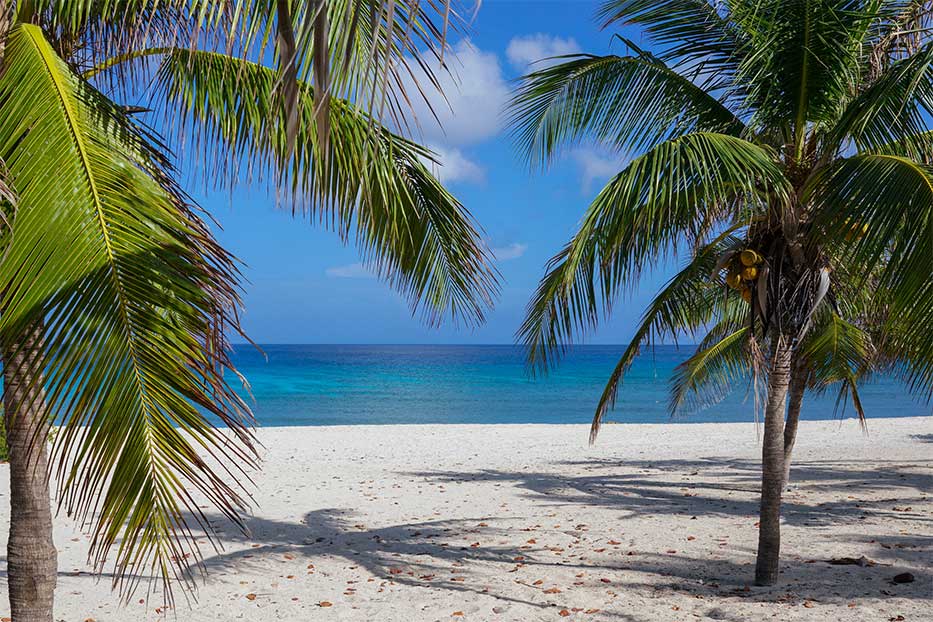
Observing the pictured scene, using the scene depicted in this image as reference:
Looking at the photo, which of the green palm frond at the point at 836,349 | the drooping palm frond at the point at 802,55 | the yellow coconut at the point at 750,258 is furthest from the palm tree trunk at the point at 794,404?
the drooping palm frond at the point at 802,55

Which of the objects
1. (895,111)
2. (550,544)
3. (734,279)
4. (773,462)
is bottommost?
(550,544)

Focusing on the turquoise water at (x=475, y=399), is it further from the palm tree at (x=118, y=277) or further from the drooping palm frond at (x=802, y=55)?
the palm tree at (x=118, y=277)

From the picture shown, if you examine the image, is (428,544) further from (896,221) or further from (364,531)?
(896,221)

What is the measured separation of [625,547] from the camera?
7.71m

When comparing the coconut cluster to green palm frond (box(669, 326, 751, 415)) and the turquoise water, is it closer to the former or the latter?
green palm frond (box(669, 326, 751, 415))

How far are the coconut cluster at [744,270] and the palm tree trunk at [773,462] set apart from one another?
439 millimetres

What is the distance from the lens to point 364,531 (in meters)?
8.59

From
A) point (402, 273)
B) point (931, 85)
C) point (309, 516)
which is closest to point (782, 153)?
point (931, 85)

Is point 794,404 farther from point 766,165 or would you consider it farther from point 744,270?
point 766,165

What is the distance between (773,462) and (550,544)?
8.33ft

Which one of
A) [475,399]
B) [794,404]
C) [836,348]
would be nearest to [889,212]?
[836,348]

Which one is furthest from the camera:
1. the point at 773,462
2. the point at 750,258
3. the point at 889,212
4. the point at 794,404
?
the point at 794,404

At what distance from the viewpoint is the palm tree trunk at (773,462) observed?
605cm

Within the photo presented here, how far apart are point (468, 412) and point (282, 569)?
33.1 m
